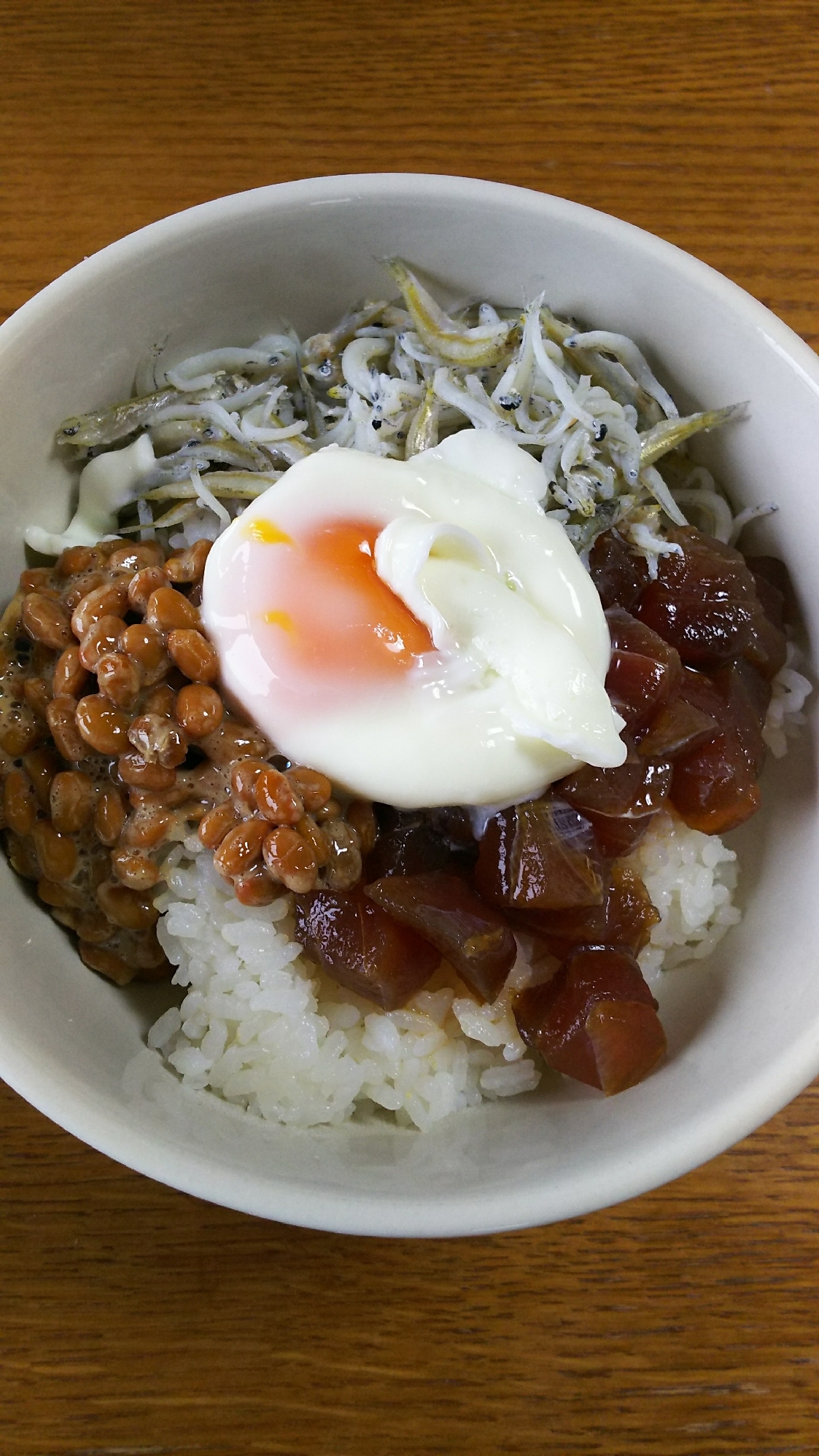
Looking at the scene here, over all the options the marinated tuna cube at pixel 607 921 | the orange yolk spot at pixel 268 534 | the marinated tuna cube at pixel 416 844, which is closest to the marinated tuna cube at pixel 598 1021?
the marinated tuna cube at pixel 607 921

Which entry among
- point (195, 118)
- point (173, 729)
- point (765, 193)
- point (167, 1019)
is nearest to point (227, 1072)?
point (167, 1019)

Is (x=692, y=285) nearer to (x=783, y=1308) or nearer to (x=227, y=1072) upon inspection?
(x=227, y=1072)

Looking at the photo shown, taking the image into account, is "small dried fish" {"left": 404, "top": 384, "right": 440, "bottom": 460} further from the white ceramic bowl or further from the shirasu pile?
the white ceramic bowl

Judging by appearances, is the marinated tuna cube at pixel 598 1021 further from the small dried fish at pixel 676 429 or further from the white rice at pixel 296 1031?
the small dried fish at pixel 676 429

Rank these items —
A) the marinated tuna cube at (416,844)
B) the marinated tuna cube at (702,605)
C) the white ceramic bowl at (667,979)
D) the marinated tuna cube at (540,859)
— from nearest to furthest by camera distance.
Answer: the white ceramic bowl at (667,979)
the marinated tuna cube at (540,859)
the marinated tuna cube at (416,844)
the marinated tuna cube at (702,605)

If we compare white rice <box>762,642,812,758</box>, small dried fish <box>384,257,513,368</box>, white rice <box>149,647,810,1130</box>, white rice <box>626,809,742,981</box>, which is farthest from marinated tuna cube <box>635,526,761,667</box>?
white rice <box>149,647,810,1130</box>

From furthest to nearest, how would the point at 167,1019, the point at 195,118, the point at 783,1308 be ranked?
1. the point at 195,118
2. the point at 783,1308
3. the point at 167,1019
